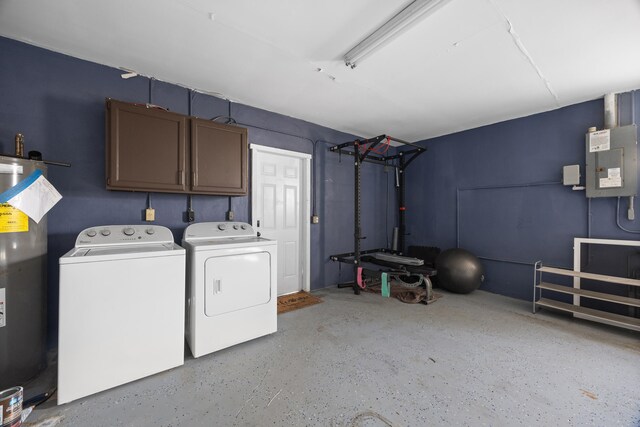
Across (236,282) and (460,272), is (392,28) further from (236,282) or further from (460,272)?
(460,272)

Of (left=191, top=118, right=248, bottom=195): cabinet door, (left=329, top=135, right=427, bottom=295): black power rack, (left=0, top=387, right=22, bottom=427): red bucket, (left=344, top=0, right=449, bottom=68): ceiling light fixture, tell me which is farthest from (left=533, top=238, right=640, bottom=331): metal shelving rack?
(left=0, top=387, right=22, bottom=427): red bucket

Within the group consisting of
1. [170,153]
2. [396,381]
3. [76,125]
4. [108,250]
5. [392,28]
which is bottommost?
[396,381]

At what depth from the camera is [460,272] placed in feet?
11.5

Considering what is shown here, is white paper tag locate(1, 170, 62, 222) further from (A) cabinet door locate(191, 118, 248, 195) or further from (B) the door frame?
(B) the door frame

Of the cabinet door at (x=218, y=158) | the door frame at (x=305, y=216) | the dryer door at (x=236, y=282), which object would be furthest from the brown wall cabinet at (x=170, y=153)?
the door frame at (x=305, y=216)

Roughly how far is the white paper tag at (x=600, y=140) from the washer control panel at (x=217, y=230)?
4.01m

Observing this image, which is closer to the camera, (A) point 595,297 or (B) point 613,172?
(A) point 595,297

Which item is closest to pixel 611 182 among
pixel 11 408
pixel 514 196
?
pixel 514 196

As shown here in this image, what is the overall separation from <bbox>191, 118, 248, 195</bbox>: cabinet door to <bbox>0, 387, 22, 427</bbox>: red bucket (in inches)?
65.7

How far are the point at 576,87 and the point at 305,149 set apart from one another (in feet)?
10.4

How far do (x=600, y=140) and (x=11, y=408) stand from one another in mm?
5337

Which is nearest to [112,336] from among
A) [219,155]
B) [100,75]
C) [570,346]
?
[219,155]

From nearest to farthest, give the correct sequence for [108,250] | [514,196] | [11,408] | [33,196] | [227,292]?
1. [11,408]
2. [33,196]
3. [108,250]
4. [227,292]
5. [514,196]

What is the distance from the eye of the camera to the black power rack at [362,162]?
3.63 m
